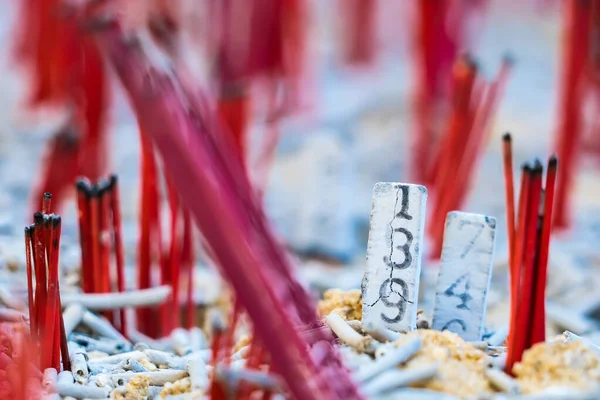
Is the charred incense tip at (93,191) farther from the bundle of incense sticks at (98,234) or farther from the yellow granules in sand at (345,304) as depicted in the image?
the yellow granules in sand at (345,304)

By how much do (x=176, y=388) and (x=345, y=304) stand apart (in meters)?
0.20

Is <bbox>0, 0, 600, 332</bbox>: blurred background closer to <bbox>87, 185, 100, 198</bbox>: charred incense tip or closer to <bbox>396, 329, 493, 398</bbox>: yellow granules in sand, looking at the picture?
<bbox>87, 185, 100, 198</bbox>: charred incense tip

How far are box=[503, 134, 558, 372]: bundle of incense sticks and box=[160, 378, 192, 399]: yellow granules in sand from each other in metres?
0.28

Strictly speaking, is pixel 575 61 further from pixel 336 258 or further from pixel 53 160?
pixel 53 160

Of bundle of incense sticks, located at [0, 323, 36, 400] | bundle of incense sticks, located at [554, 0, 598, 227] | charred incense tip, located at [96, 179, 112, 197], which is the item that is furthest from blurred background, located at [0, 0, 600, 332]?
bundle of incense sticks, located at [0, 323, 36, 400]

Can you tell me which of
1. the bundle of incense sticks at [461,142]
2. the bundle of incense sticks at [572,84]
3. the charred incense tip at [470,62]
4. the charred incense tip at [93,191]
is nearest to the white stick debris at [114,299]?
the charred incense tip at [93,191]

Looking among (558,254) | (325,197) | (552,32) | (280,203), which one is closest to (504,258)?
(558,254)

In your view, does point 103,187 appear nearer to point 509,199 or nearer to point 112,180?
point 112,180

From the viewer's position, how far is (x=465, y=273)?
734 millimetres

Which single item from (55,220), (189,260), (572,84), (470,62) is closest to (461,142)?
(470,62)

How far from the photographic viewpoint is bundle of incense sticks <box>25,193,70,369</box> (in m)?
0.64

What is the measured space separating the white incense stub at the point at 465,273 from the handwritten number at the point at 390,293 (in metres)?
0.07

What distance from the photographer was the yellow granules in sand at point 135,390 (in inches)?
25.5

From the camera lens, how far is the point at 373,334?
0.66 meters
